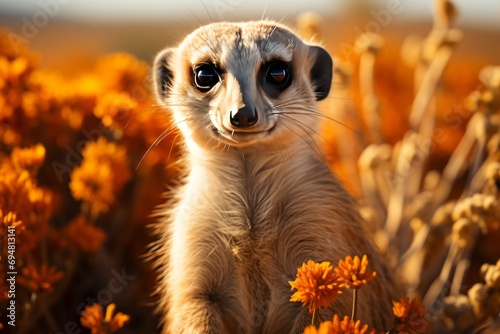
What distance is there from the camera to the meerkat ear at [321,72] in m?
3.00

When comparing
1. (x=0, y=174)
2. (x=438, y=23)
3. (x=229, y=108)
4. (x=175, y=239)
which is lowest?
(x=175, y=239)

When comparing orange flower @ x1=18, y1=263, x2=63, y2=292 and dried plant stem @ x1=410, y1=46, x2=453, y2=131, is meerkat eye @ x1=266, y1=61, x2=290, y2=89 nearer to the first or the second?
orange flower @ x1=18, y1=263, x2=63, y2=292

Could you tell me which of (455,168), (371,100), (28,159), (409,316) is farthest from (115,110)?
(455,168)

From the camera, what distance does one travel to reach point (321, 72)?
9.95 feet

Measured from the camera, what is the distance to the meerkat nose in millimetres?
2311

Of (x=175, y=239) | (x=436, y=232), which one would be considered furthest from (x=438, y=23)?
(x=175, y=239)

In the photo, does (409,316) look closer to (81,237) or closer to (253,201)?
(253,201)

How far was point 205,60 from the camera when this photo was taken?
2.67 metres

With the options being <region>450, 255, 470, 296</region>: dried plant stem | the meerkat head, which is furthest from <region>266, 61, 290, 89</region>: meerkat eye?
<region>450, 255, 470, 296</region>: dried plant stem

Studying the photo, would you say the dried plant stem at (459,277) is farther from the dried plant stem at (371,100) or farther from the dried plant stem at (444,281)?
the dried plant stem at (371,100)

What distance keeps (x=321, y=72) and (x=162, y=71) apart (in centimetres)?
75

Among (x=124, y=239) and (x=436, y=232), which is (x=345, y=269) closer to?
(x=436, y=232)

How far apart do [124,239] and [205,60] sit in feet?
4.49

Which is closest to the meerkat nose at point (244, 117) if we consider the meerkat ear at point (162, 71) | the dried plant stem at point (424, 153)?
the meerkat ear at point (162, 71)
